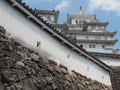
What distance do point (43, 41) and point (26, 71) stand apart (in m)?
2.36

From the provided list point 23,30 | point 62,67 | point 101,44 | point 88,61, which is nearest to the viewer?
point 23,30

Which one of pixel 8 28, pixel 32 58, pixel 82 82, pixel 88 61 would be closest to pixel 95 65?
pixel 88 61

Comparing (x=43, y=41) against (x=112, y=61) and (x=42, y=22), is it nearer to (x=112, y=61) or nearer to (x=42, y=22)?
(x=42, y=22)

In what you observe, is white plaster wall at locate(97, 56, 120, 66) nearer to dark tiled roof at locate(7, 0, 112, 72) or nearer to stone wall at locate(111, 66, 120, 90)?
stone wall at locate(111, 66, 120, 90)

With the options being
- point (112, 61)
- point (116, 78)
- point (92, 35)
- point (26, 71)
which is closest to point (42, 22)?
point (26, 71)

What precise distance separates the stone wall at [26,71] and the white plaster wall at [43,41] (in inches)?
16.2

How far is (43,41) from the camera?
10531 mm

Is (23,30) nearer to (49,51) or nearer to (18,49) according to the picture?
(18,49)

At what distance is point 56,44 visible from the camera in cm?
1142

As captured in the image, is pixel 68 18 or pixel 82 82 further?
pixel 68 18

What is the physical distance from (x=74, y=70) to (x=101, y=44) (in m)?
30.7

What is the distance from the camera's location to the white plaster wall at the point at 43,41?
8788 millimetres

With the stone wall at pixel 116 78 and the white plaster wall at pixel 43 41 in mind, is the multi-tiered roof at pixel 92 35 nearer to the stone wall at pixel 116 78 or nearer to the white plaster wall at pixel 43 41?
the stone wall at pixel 116 78

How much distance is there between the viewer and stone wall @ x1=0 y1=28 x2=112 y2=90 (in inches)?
301
